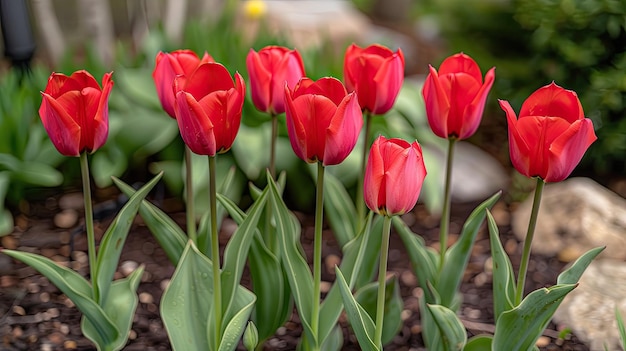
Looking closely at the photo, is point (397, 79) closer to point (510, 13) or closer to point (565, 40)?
point (565, 40)

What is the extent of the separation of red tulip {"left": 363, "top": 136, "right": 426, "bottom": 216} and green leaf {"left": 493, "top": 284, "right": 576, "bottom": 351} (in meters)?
0.35

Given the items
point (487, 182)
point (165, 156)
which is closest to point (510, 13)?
point (487, 182)

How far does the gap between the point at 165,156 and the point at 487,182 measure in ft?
4.40

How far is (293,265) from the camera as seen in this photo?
1.79m

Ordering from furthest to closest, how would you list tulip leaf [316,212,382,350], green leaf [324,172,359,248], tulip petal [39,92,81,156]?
1. green leaf [324,172,359,248]
2. tulip leaf [316,212,382,350]
3. tulip petal [39,92,81,156]

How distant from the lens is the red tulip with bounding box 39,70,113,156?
157 cm

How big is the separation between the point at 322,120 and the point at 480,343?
696mm

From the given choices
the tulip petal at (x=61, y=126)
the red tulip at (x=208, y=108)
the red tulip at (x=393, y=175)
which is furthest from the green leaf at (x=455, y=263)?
the tulip petal at (x=61, y=126)

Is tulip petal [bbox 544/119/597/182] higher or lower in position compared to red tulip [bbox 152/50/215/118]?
lower

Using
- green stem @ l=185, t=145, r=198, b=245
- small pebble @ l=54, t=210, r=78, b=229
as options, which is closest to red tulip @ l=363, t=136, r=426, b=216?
green stem @ l=185, t=145, r=198, b=245

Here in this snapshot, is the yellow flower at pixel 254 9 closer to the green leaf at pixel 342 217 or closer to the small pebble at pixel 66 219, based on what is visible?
the small pebble at pixel 66 219

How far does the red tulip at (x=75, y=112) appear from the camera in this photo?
157 centimetres

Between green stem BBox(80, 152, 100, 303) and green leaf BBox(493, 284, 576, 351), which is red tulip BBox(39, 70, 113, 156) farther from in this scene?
green leaf BBox(493, 284, 576, 351)

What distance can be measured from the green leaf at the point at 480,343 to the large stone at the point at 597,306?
0.46 m
